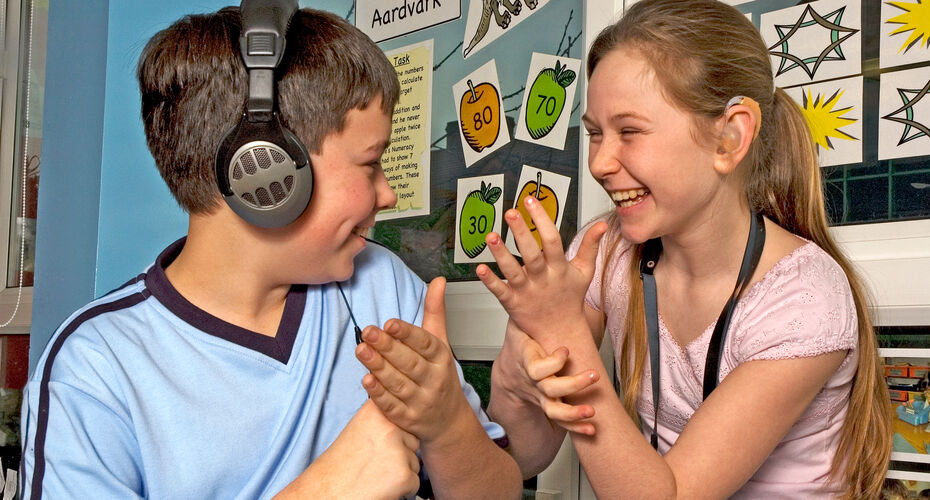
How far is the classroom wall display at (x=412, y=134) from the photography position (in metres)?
1.79

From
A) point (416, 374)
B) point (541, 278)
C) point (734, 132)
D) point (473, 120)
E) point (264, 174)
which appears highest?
point (473, 120)

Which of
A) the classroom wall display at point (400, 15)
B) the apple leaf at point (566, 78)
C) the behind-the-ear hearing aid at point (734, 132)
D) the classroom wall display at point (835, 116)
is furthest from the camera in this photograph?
the classroom wall display at point (400, 15)

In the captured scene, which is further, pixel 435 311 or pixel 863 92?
pixel 863 92

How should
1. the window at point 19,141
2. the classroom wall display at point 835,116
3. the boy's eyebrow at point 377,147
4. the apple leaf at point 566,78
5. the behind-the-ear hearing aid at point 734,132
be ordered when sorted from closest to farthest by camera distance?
the boy's eyebrow at point 377,147
the behind-the-ear hearing aid at point 734,132
the classroom wall display at point 835,116
the apple leaf at point 566,78
the window at point 19,141

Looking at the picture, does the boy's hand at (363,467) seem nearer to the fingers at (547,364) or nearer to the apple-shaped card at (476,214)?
the fingers at (547,364)

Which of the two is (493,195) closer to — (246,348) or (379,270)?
(379,270)

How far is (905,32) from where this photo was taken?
1.21 metres

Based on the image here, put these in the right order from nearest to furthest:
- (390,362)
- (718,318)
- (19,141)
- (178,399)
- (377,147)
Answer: (390,362) → (178,399) → (377,147) → (718,318) → (19,141)

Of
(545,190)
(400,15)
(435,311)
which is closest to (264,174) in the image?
(435,311)

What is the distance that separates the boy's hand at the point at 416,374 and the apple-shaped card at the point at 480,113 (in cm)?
83

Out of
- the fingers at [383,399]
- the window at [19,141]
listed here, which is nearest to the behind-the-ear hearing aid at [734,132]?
the fingers at [383,399]

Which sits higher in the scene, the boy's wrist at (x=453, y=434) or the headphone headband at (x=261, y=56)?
the headphone headband at (x=261, y=56)

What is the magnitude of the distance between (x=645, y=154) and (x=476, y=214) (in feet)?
2.17

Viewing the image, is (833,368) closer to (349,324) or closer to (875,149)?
(875,149)
